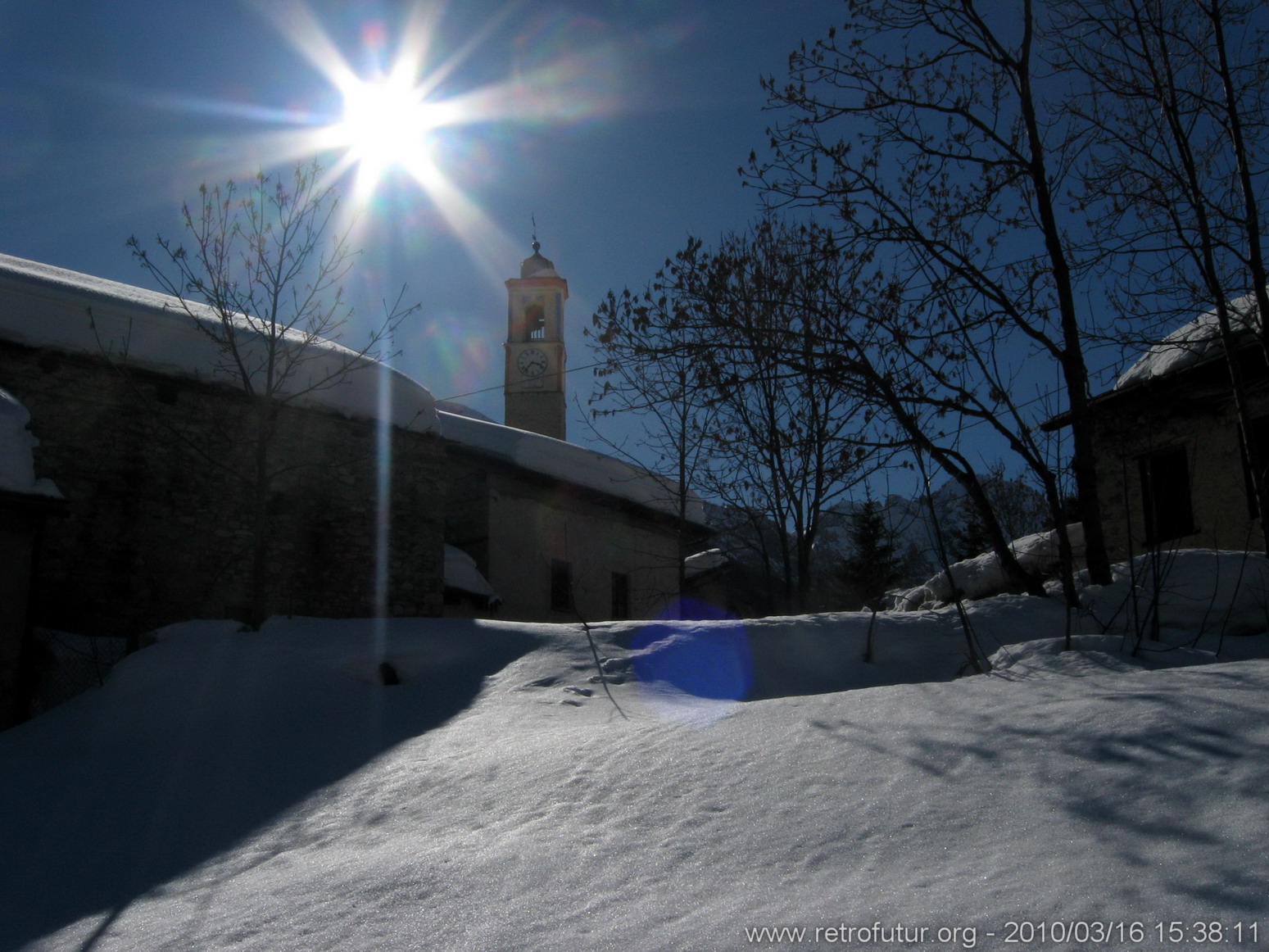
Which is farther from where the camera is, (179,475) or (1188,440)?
(1188,440)

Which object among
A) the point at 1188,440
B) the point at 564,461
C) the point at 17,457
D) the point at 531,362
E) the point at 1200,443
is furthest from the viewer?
the point at 531,362

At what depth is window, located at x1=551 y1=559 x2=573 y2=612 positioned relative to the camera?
1884 centimetres

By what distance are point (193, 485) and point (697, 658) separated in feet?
24.7

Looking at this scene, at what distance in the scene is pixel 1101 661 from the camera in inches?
220

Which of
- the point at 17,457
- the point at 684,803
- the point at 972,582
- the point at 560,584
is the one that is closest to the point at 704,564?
the point at 560,584

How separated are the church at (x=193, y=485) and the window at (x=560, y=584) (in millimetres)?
1200

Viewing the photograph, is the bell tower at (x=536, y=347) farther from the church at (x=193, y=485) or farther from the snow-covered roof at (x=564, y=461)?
the church at (x=193, y=485)

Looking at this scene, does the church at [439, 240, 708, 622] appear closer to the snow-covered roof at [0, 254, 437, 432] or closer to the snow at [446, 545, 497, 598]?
the snow at [446, 545, 497, 598]

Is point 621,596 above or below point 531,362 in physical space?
below

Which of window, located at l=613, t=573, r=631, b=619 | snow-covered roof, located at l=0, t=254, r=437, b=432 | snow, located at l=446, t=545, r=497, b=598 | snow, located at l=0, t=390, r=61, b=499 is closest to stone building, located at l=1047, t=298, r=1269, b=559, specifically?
snow, located at l=446, t=545, r=497, b=598

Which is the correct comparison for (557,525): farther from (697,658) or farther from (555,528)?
(697,658)

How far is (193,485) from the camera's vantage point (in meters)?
12.0

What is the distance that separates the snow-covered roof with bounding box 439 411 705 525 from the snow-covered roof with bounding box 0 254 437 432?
A: 3246 mm

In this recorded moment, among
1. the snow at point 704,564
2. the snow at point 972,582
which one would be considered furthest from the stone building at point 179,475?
the snow at point 704,564
